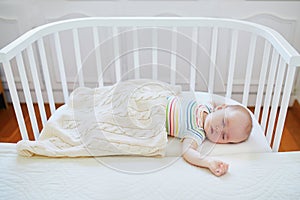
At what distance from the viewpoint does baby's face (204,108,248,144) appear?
39.8 inches

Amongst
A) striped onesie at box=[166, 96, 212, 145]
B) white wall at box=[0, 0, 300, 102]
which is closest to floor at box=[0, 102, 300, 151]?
white wall at box=[0, 0, 300, 102]

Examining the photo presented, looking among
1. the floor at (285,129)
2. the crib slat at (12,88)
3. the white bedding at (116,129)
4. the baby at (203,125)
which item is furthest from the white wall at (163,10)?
the crib slat at (12,88)

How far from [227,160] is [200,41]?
96 cm

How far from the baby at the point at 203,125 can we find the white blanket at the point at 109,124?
49mm

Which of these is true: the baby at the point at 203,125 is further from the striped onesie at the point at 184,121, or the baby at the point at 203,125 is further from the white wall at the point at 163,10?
the white wall at the point at 163,10

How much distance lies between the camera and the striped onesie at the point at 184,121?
1.03 m

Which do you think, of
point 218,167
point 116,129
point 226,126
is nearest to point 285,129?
point 226,126

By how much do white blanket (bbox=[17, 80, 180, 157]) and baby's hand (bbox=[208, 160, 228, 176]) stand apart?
157 millimetres

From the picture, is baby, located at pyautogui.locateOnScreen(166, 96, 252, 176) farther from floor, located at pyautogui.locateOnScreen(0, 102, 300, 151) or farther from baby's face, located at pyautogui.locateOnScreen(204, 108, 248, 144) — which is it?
floor, located at pyautogui.locateOnScreen(0, 102, 300, 151)

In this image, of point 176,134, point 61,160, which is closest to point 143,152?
point 176,134

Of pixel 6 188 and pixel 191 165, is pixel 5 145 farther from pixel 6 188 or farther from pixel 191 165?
pixel 191 165

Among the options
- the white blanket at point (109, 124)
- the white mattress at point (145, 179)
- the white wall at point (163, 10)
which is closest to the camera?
the white mattress at point (145, 179)

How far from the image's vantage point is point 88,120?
3.45 ft

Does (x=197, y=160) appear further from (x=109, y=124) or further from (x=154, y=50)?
(x=154, y=50)
